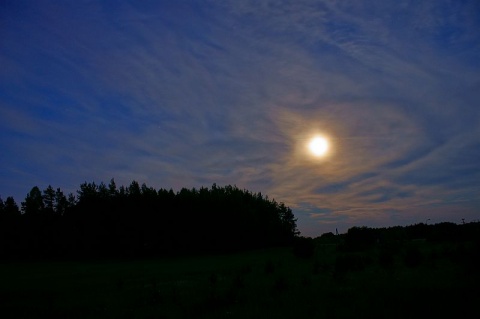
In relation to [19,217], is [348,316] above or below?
below

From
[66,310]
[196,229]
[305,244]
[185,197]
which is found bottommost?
[66,310]

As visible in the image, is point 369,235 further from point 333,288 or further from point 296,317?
point 296,317

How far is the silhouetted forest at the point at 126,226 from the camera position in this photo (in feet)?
285

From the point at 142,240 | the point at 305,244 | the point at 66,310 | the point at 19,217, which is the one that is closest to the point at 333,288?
the point at 66,310

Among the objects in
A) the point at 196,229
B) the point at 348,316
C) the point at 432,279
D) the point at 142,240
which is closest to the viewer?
the point at 348,316

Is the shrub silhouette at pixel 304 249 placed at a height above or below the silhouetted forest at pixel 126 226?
below

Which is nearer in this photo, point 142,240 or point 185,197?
point 142,240

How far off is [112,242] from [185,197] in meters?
21.2

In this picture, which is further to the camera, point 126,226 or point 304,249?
point 126,226

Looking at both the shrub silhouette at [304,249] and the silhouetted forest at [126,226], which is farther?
the silhouetted forest at [126,226]

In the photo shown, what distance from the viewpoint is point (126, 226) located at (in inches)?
3393

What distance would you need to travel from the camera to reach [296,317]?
461 inches

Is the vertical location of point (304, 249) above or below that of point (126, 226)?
below

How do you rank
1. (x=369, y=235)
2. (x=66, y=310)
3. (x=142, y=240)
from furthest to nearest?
(x=142, y=240)
(x=369, y=235)
(x=66, y=310)
